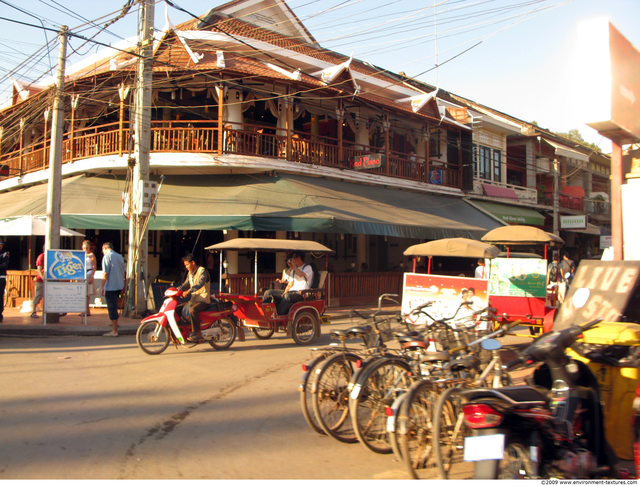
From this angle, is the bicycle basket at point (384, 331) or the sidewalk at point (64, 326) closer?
the bicycle basket at point (384, 331)

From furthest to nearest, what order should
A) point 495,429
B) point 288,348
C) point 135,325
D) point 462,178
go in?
point 462,178 < point 135,325 < point 288,348 < point 495,429

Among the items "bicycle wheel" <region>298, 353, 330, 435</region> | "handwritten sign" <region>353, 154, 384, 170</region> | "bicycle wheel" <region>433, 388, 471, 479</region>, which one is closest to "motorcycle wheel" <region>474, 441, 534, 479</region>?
"bicycle wheel" <region>433, 388, 471, 479</region>

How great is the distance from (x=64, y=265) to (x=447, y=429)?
1017 cm

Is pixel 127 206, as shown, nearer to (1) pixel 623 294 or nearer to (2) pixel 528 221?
(1) pixel 623 294

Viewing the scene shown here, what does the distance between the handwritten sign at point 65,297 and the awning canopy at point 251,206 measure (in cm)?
277

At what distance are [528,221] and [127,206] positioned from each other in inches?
787

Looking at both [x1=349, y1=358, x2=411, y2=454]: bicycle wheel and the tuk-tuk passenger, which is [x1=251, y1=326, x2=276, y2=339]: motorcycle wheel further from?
[x1=349, y1=358, x2=411, y2=454]: bicycle wheel

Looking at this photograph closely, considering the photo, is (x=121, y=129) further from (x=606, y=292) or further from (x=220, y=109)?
(x=606, y=292)

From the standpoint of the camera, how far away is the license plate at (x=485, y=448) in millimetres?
2850

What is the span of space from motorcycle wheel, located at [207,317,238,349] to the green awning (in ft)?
55.7

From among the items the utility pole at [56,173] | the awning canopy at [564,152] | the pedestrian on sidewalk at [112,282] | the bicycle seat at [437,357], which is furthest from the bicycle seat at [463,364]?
the awning canopy at [564,152]

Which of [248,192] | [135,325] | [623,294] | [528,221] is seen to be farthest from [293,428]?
[528,221]

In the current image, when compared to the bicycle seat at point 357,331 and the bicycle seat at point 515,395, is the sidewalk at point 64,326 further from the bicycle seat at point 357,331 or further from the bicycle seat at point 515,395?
the bicycle seat at point 515,395

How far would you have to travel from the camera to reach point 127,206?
12781 millimetres
